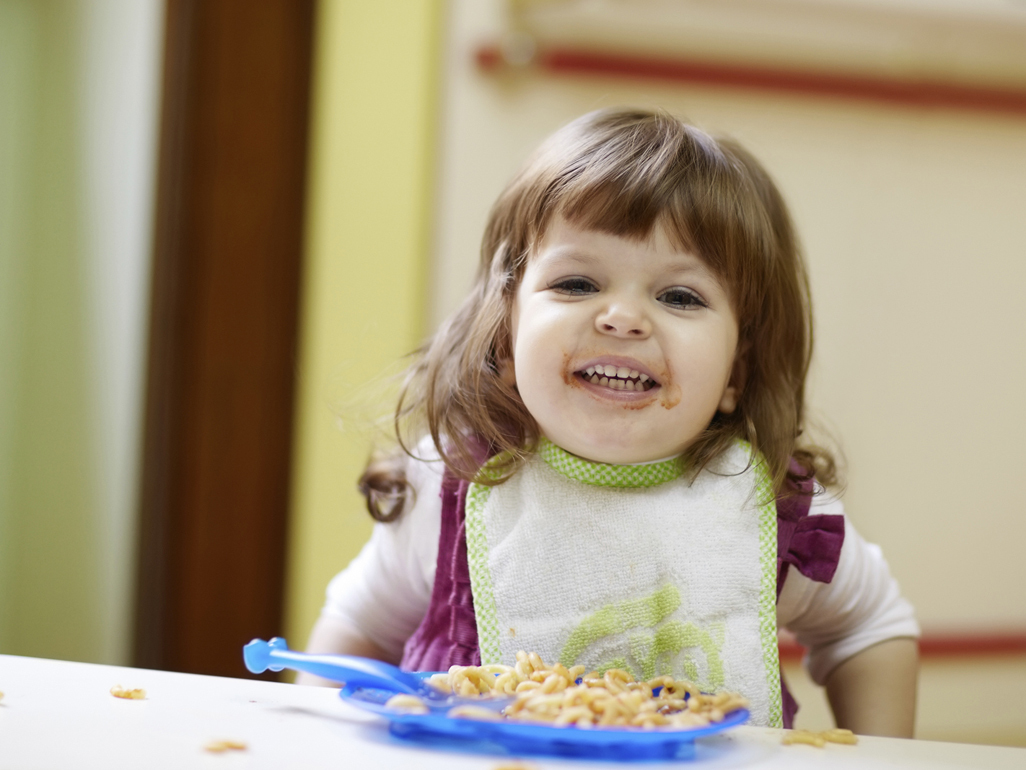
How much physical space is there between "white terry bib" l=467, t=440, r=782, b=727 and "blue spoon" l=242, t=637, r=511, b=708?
178 millimetres

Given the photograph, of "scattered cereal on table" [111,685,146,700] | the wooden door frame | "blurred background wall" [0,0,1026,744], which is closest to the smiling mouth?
"scattered cereal on table" [111,685,146,700]

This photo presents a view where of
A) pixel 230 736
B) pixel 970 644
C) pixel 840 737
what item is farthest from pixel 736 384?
pixel 970 644

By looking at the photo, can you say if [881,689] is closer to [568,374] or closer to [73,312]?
[568,374]

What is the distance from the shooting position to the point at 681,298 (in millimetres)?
729

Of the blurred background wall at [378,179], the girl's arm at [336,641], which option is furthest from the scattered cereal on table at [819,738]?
the blurred background wall at [378,179]

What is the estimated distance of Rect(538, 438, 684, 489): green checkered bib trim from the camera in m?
0.77

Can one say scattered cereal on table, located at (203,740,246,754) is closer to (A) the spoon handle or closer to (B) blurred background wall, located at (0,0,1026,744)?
(A) the spoon handle

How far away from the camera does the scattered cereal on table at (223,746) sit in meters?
0.45

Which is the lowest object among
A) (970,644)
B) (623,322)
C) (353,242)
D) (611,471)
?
(970,644)

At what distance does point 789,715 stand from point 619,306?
0.36 metres

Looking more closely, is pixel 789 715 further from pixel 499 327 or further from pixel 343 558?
pixel 343 558

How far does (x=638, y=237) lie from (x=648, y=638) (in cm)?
29

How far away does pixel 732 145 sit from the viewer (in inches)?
32.0

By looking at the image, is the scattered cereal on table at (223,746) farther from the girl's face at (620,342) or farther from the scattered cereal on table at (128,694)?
the girl's face at (620,342)
